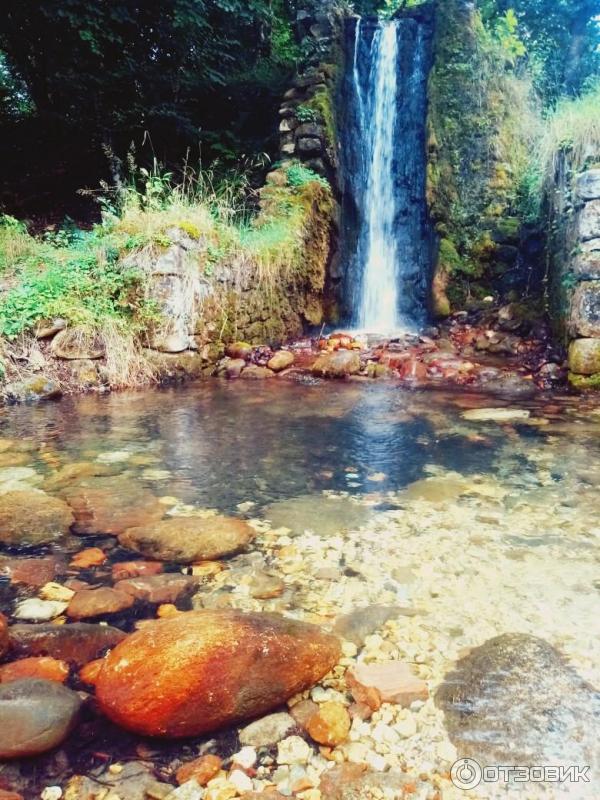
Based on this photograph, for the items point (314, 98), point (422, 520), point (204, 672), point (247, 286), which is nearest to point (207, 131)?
point (314, 98)

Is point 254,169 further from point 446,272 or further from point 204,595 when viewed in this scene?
point 204,595

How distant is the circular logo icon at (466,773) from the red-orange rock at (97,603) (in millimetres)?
1001

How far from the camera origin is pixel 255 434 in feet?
11.4

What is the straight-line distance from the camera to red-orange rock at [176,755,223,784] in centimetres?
100

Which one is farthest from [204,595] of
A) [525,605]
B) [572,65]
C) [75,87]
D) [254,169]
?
[572,65]

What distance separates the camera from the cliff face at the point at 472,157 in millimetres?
6984

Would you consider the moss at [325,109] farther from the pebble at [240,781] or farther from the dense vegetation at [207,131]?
the pebble at [240,781]

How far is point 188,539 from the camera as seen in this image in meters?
1.92

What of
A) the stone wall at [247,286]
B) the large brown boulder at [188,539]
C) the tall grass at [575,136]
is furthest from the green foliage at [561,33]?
the large brown boulder at [188,539]

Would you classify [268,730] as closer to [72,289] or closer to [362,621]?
[362,621]

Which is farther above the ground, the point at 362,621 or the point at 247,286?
the point at 247,286

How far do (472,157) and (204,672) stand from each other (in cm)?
812

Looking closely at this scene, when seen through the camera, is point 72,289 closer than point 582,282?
No

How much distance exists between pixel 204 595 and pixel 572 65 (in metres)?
11.9
